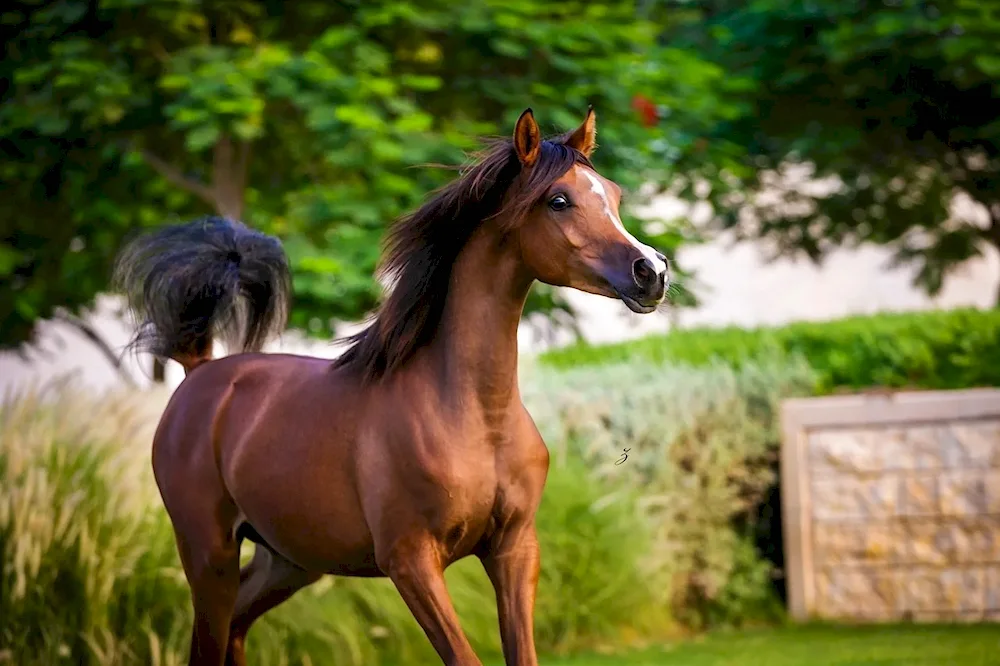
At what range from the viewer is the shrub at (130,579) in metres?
5.60

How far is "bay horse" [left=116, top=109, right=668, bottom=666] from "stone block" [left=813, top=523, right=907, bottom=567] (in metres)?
5.08

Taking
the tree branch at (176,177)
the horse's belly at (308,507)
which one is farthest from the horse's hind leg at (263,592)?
the tree branch at (176,177)

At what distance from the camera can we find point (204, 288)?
180 inches

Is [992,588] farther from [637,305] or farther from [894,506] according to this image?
[637,305]

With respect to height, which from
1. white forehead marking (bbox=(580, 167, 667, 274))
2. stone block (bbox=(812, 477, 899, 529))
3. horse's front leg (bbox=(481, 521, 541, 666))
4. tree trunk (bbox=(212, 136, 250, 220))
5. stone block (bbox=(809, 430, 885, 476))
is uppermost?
tree trunk (bbox=(212, 136, 250, 220))

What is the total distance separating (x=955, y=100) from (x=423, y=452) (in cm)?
1370

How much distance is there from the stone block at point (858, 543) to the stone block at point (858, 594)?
0.07 m

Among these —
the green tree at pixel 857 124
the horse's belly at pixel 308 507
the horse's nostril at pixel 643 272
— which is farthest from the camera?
the green tree at pixel 857 124

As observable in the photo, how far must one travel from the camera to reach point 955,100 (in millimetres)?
15570

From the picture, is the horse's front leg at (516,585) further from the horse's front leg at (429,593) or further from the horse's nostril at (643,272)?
the horse's nostril at (643,272)

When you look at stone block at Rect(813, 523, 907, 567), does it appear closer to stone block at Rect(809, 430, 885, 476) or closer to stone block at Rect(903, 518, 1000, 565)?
stone block at Rect(903, 518, 1000, 565)

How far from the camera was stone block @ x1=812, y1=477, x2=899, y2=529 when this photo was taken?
839cm

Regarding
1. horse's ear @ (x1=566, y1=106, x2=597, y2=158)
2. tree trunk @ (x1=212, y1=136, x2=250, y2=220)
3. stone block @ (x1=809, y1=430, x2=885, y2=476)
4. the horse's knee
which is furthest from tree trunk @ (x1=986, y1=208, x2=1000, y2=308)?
the horse's knee

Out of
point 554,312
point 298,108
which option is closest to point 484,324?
point 298,108
